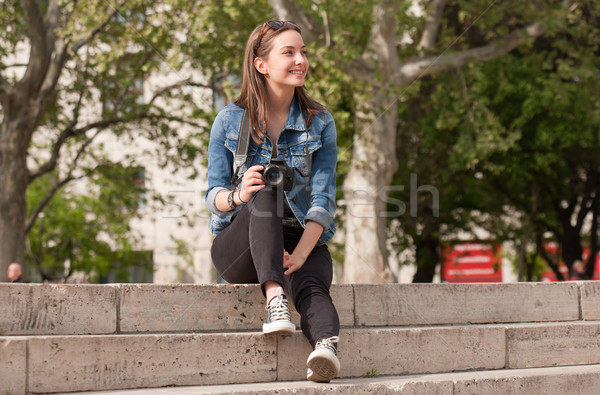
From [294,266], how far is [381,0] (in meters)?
10.0

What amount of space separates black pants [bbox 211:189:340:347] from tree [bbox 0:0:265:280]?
936 cm

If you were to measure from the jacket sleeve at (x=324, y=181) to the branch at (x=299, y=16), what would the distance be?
30.0 ft

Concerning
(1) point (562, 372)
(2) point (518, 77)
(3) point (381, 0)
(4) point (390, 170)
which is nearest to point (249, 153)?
(1) point (562, 372)

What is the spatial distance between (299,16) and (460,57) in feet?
12.0

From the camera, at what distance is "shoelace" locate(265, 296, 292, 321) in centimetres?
401

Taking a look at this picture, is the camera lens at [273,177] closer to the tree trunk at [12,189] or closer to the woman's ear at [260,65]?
the woman's ear at [260,65]

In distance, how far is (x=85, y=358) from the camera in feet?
12.6

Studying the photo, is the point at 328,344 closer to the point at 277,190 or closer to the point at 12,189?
the point at 277,190

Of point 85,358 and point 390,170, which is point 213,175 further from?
point 390,170

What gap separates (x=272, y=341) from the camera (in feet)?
13.7

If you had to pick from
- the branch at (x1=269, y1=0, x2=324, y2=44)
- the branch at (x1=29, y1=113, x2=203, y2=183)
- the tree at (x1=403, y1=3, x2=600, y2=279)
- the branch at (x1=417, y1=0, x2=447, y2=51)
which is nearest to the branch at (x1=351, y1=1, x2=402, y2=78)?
the branch at (x1=269, y1=0, x2=324, y2=44)

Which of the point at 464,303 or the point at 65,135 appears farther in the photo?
the point at 65,135

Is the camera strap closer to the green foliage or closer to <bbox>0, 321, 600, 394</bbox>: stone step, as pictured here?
<bbox>0, 321, 600, 394</bbox>: stone step

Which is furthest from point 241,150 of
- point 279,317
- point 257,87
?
point 279,317
